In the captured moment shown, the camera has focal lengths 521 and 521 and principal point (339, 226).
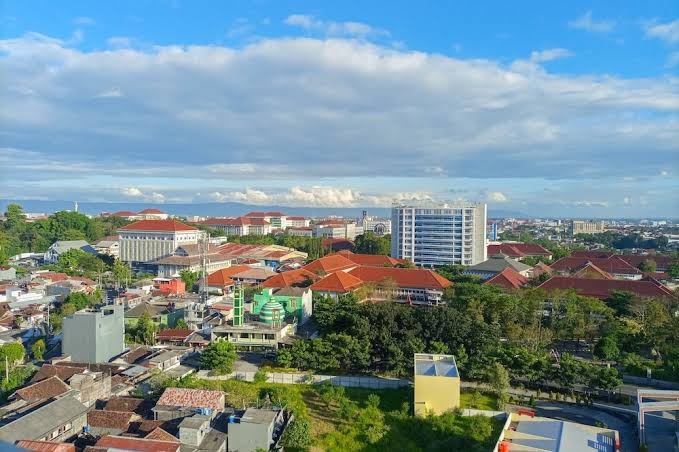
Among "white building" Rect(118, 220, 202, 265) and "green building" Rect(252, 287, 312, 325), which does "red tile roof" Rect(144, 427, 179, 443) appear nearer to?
"green building" Rect(252, 287, 312, 325)

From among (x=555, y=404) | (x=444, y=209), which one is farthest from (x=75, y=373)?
(x=444, y=209)

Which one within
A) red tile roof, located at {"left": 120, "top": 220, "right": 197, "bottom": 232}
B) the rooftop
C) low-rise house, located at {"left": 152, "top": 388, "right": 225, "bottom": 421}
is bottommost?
low-rise house, located at {"left": 152, "top": 388, "right": 225, "bottom": 421}

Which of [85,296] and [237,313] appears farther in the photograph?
[85,296]

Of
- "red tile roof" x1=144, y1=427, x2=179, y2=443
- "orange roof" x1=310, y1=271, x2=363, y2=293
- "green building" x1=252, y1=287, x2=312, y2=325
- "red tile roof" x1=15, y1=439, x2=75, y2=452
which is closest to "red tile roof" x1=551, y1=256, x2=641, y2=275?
"orange roof" x1=310, y1=271, x2=363, y2=293

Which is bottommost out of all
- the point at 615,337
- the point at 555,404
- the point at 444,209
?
the point at 555,404

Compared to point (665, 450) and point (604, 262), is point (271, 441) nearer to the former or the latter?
point (665, 450)

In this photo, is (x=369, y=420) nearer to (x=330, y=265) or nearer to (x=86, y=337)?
(x=86, y=337)
